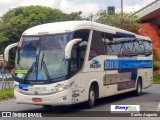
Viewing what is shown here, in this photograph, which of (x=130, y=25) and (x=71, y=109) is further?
(x=130, y=25)

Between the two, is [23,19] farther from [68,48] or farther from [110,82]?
[68,48]

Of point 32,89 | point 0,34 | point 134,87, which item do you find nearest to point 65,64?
point 32,89

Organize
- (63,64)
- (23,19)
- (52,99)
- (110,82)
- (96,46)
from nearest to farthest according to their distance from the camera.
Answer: (52,99), (63,64), (96,46), (110,82), (23,19)

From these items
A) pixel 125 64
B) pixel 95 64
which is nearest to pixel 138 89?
pixel 125 64

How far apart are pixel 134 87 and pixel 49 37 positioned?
7785 millimetres

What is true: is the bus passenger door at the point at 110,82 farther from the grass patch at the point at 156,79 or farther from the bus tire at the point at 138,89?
the grass patch at the point at 156,79

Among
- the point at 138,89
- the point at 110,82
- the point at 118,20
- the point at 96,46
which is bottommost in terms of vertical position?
the point at 138,89

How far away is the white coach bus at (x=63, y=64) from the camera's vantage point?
47.6ft

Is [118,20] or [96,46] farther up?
[118,20]

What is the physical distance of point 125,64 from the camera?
20.2 meters

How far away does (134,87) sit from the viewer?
2173 centimetres

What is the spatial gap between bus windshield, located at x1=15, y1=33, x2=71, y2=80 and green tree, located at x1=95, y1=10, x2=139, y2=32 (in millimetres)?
29273

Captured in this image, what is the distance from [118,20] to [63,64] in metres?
30.5

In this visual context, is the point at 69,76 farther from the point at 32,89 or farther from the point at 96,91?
the point at 96,91
